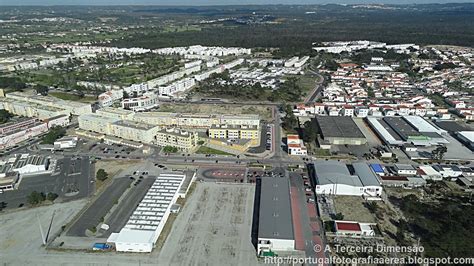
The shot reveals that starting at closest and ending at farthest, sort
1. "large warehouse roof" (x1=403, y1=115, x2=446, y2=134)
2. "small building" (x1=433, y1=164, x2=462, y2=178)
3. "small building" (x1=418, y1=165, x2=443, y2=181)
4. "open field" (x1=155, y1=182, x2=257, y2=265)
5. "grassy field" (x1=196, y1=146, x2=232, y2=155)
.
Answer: "open field" (x1=155, y1=182, x2=257, y2=265)
"small building" (x1=418, y1=165, x2=443, y2=181)
"small building" (x1=433, y1=164, x2=462, y2=178)
"grassy field" (x1=196, y1=146, x2=232, y2=155)
"large warehouse roof" (x1=403, y1=115, x2=446, y2=134)

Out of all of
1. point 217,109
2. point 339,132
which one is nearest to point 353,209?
point 339,132

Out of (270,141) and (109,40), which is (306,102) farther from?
(109,40)

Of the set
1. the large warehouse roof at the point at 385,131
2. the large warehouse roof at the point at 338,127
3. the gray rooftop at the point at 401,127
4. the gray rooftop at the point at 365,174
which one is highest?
the large warehouse roof at the point at 338,127

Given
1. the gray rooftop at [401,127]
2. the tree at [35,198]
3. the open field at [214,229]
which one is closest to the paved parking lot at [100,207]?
the tree at [35,198]

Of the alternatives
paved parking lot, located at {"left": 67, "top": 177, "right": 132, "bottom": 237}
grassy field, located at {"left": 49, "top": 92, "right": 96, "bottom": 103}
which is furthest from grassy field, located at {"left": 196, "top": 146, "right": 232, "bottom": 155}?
grassy field, located at {"left": 49, "top": 92, "right": 96, "bottom": 103}

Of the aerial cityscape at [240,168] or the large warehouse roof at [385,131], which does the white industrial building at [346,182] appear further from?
the large warehouse roof at [385,131]

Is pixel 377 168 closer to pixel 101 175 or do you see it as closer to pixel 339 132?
pixel 339 132

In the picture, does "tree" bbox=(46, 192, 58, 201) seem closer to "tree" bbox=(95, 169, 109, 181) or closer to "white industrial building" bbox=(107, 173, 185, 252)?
"tree" bbox=(95, 169, 109, 181)
